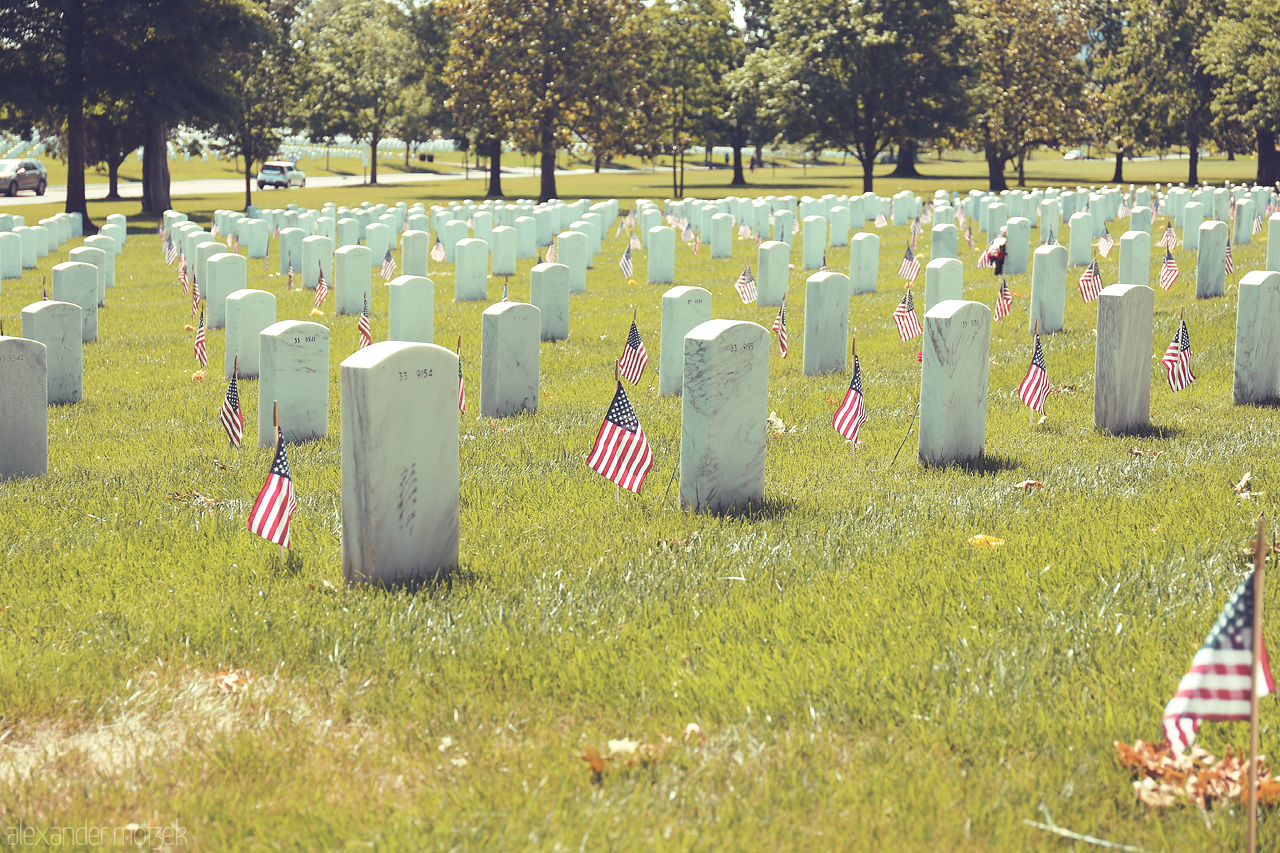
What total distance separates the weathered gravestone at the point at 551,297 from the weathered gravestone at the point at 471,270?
4296mm

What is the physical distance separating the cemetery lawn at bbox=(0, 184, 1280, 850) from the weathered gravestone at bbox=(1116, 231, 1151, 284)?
28.4 feet

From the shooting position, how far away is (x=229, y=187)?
67125 millimetres

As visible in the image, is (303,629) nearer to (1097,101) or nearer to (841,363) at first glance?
(841,363)

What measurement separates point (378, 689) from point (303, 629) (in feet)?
2.38

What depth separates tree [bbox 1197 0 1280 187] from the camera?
4644 centimetres

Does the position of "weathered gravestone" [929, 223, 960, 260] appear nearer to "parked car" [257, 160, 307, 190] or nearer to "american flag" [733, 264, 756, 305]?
"american flag" [733, 264, 756, 305]

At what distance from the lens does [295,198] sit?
56.1 meters

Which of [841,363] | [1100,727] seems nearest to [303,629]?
[1100,727]

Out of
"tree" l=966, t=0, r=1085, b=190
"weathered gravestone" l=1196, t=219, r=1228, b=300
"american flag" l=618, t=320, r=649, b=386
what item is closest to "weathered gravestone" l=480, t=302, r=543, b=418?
"american flag" l=618, t=320, r=649, b=386

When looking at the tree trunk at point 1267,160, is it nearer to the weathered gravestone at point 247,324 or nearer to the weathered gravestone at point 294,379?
the weathered gravestone at point 247,324

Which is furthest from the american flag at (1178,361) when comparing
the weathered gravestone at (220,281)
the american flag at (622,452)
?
the weathered gravestone at (220,281)

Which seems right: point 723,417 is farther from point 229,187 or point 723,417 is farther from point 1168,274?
point 229,187

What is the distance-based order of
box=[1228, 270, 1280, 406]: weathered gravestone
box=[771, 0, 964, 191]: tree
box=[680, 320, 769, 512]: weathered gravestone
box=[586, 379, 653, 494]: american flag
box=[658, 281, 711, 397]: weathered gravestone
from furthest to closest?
box=[771, 0, 964, 191]: tree < box=[658, 281, 711, 397]: weathered gravestone < box=[1228, 270, 1280, 406]: weathered gravestone < box=[680, 320, 769, 512]: weathered gravestone < box=[586, 379, 653, 494]: american flag

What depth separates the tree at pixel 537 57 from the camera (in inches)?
1870
